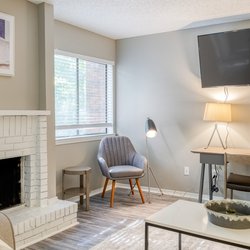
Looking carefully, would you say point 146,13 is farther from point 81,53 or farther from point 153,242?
point 153,242

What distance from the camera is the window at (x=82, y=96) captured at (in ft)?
12.4

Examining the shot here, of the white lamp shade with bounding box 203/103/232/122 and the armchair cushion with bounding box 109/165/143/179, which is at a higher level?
the white lamp shade with bounding box 203/103/232/122

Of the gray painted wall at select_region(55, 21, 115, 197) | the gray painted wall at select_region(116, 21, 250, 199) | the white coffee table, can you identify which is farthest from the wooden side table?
the white coffee table

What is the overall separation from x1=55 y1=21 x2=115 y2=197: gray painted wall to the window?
120mm

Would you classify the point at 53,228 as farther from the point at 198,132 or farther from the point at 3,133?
the point at 198,132

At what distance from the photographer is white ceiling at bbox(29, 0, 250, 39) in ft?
10.2

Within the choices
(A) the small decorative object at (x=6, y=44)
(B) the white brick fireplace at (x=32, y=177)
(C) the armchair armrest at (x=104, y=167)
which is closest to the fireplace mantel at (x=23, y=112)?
(B) the white brick fireplace at (x=32, y=177)

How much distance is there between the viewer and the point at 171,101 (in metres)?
4.22

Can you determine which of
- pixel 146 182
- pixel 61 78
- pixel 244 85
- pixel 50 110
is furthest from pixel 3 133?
pixel 244 85

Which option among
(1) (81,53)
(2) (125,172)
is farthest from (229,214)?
(1) (81,53)

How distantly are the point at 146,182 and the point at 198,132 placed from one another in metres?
1.09

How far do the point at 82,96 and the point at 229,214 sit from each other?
8.98 feet

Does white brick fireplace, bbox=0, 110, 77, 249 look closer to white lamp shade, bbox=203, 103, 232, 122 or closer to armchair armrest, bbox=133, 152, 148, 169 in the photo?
armchair armrest, bbox=133, 152, 148, 169

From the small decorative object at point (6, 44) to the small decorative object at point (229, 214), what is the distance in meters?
2.14
